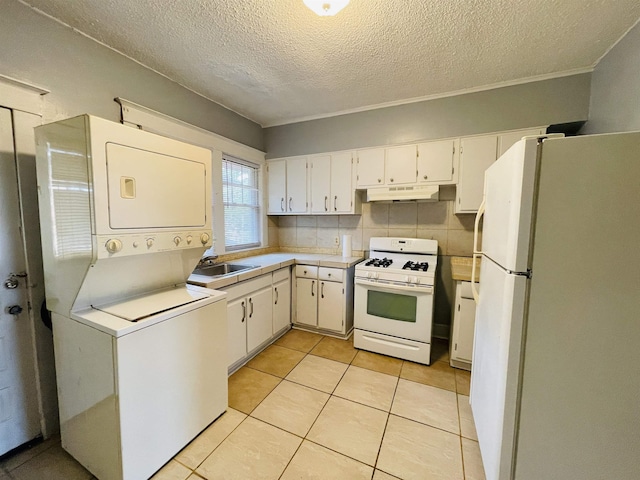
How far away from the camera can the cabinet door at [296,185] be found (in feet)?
10.7

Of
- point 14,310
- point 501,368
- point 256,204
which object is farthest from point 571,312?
point 256,204

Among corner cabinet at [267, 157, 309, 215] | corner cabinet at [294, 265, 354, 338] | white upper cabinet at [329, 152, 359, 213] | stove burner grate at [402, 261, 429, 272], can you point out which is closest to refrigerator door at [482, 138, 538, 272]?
stove burner grate at [402, 261, 429, 272]

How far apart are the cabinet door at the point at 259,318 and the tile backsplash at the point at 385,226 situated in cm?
117

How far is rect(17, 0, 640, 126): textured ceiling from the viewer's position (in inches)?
59.6

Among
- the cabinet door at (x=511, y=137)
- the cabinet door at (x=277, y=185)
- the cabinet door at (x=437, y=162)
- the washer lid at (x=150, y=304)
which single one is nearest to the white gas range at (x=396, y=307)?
the cabinet door at (x=437, y=162)

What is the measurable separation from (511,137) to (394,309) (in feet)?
6.37

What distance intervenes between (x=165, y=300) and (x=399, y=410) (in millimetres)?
1770

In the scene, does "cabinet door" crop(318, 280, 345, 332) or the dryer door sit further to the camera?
"cabinet door" crop(318, 280, 345, 332)

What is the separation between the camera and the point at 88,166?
117cm

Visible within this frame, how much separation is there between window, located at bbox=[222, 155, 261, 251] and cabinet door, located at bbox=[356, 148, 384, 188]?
1.42 m

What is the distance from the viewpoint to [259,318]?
2.52 meters

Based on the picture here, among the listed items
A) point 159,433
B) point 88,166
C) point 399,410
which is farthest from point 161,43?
point 399,410

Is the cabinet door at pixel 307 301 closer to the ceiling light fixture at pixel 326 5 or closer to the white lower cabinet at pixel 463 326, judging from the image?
the white lower cabinet at pixel 463 326

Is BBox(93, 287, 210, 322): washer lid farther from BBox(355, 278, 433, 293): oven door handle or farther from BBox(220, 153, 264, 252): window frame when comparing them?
BBox(355, 278, 433, 293): oven door handle
